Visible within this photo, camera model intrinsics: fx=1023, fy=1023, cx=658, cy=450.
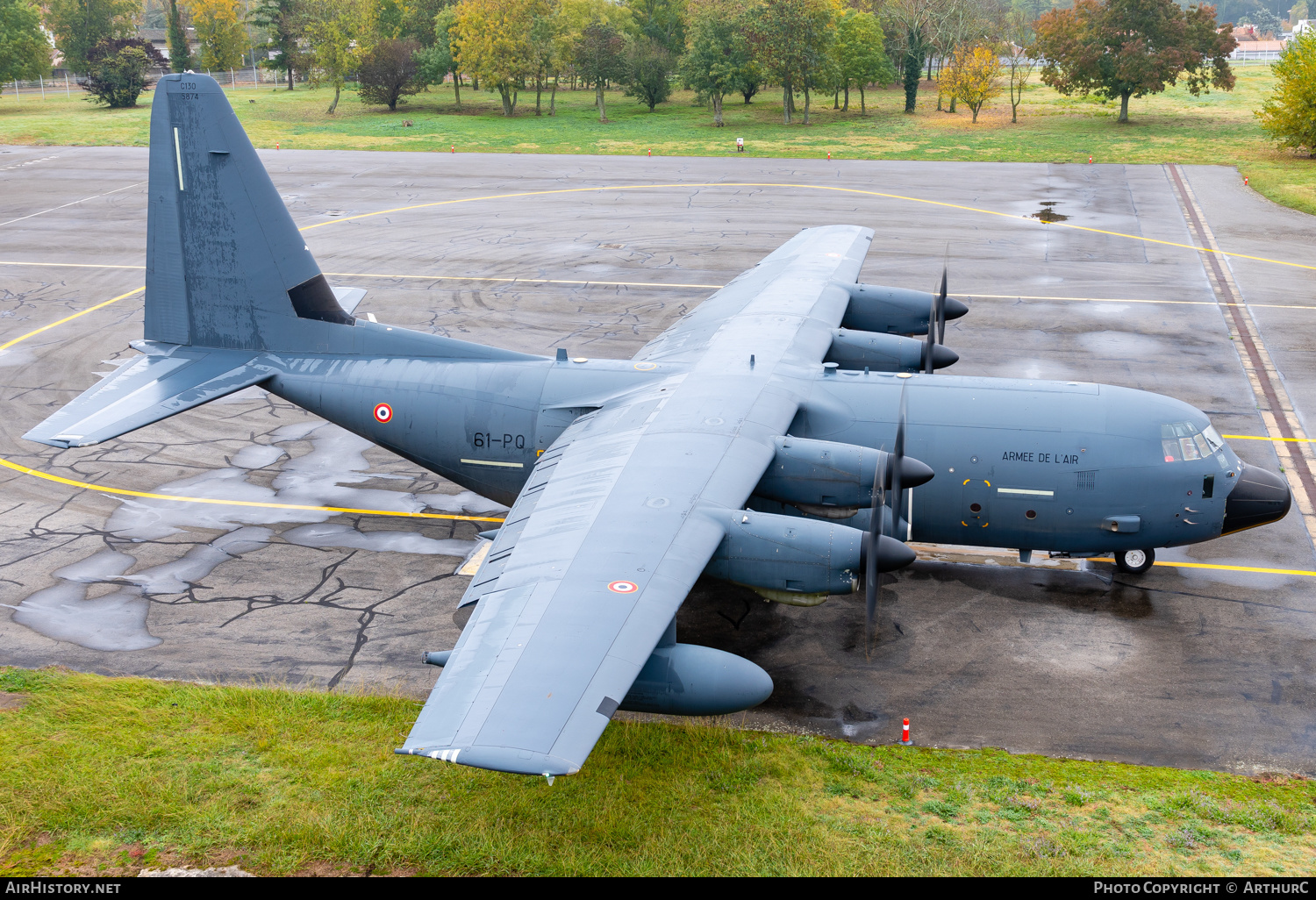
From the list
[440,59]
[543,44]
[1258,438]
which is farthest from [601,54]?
[1258,438]

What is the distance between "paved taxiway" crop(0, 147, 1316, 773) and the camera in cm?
1755

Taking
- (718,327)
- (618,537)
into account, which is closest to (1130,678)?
(618,537)

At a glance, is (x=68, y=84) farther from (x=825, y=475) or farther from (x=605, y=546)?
(x=605, y=546)

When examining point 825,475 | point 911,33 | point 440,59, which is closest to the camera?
point 825,475

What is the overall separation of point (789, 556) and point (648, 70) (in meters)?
84.2

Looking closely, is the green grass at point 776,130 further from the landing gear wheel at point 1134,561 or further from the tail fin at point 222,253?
the tail fin at point 222,253

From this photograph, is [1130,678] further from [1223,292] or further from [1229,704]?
[1223,292]

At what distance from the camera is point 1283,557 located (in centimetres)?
2152

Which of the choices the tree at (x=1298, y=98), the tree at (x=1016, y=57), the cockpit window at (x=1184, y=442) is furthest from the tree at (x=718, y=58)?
Answer: the cockpit window at (x=1184, y=442)

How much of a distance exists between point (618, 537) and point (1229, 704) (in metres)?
10.6

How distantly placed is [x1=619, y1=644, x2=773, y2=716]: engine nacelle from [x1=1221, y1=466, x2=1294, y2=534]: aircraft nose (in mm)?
11295

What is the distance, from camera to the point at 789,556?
1515 cm

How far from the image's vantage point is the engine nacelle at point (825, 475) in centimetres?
1703

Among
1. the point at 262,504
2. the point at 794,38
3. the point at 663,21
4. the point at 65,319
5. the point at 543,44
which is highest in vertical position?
the point at 663,21
